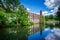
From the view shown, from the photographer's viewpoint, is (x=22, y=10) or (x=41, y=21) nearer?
(x=22, y=10)

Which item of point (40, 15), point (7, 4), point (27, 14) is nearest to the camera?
point (7, 4)

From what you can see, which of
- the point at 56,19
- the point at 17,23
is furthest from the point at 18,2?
the point at 56,19

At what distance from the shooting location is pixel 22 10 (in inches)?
555

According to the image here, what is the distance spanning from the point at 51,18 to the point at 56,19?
59 cm

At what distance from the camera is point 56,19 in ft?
50.6

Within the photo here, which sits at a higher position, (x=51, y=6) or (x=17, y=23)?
(x=51, y=6)

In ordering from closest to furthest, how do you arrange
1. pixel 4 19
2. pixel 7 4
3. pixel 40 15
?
pixel 4 19, pixel 7 4, pixel 40 15

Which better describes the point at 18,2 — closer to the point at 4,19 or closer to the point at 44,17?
the point at 4,19

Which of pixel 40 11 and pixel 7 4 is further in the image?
pixel 40 11

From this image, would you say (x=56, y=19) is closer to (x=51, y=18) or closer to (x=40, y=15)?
(x=51, y=18)

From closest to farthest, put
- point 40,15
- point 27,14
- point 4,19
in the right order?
point 4,19, point 27,14, point 40,15

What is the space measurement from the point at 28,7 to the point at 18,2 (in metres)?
0.98

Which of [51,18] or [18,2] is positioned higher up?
[18,2]

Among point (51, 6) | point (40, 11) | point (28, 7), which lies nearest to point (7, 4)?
point (28, 7)
